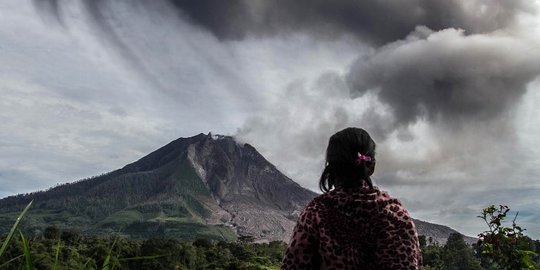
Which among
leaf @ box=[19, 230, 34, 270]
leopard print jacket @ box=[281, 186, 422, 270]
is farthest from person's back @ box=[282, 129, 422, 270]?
leaf @ box=[19, 230, 34, 270]

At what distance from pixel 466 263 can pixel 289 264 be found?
83950mm

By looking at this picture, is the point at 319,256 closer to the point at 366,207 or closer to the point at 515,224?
the point at 366,207

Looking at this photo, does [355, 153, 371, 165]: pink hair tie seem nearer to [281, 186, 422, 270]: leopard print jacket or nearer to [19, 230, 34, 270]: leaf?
[281, 186, 422, 270]: leopard print jacket

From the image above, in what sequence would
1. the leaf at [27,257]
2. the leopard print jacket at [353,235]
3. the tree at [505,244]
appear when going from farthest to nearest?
1. the tree at [505,244]
2. the leopard print jacket at [353,235]
3. the leaf at [27,257]

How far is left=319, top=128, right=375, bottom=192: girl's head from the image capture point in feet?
12.9

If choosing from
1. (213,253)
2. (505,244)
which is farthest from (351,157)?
(213,253)

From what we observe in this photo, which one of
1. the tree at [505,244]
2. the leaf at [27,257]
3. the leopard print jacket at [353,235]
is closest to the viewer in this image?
the leaf at [27,257]

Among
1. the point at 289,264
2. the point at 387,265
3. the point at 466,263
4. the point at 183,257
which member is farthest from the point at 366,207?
the point at 466,263

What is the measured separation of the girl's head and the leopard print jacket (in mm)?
82

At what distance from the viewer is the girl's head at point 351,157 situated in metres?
3.93

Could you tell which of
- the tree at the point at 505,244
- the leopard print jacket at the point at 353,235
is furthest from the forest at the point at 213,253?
the leopard print jacket at the point at 353,235

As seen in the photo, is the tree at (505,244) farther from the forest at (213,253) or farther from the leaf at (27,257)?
the leaf at (27,257)

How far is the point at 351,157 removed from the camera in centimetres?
392

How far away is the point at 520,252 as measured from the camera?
27.4 feet
